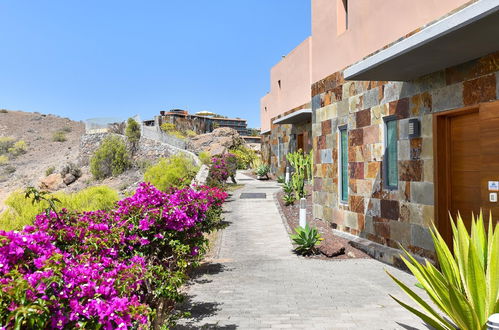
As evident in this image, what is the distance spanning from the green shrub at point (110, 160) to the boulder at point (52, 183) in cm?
414

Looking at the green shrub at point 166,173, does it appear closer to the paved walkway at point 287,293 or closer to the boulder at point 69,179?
the paved walkway at point 287,293

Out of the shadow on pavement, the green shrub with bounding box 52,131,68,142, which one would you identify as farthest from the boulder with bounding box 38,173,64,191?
the shadow on pavement

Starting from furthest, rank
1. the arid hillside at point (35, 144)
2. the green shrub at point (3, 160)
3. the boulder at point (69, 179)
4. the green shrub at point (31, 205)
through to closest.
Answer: the green shrub at point (3, 160) → the arid hillside at point (35, 144) → the boulder at point (69, 179) → the green shrub at point (31, 205)

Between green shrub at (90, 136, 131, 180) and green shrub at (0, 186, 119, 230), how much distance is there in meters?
19.5

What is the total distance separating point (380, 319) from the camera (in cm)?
477

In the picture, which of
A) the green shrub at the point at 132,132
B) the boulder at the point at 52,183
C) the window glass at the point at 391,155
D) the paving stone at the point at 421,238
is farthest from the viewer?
the boulder at the point at 52,183

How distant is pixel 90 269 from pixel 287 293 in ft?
13.0

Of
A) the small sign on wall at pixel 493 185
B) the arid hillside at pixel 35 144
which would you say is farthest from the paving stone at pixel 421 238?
the arid hillside at pixel 35 144

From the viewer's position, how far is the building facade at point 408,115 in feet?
17.8

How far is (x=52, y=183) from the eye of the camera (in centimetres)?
3578

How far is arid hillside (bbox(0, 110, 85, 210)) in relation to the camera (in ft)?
143

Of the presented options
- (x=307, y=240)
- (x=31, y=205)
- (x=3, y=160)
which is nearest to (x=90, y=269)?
(x=307, y=240)

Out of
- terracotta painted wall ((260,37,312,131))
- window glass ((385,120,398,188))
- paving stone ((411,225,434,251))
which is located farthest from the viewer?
terracotta painted wall ((260,37,312,131))

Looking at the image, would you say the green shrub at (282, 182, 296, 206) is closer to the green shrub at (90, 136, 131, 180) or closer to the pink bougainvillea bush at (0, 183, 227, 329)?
the pink bougainvillea bush at (0, 183, 227, 329)
